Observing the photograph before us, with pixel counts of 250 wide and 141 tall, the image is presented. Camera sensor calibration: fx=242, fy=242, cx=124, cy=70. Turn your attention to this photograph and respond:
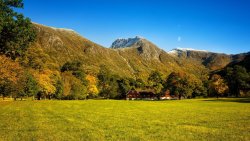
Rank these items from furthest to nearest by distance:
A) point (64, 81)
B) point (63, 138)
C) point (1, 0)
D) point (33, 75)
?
point (64, 81) < point (33, 75) < point (1, 0) < point (63, 138)

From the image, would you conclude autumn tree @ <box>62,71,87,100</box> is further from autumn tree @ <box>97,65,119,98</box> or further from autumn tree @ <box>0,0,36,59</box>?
autumn tree @ <box>0,0,36,59</box>

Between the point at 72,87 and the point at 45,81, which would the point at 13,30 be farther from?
the point at 72,87

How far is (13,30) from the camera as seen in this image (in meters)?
32.1

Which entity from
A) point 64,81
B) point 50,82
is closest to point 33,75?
point 50,82

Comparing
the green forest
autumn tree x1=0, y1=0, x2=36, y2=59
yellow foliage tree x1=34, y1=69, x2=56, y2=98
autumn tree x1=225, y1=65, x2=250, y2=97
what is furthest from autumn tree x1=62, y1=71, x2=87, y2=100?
autumn tree x1=225, y1=65, x2=250, y2=97

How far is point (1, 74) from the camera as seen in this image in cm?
5691

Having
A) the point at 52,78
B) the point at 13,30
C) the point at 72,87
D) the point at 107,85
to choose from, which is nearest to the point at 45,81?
the point at 52,78

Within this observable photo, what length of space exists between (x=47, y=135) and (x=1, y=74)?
146 ft

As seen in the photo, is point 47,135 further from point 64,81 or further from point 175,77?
point 175,77

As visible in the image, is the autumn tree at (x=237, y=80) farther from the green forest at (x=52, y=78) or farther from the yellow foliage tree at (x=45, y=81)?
the yellow foliage tree at (x=45, y=81)

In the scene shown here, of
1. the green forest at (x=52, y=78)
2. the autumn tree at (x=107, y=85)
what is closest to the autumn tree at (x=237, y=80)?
the green forest at (x=52, y=78)

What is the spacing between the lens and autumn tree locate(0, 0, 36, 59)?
3225 cm

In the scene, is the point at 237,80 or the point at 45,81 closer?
the point at 45,81

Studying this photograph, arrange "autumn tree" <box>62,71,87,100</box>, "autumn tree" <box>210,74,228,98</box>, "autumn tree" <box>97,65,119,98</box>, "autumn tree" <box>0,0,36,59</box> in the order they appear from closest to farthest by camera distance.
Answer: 1. "autumn tree" <box>0,0,36,59</box>
2. "autumn tree" <box>62,71,87,100</box>
3. "autumn tree" <box>210,74,228,98</box>
4. "autumn tree" <box>97,65,119,98</box>
